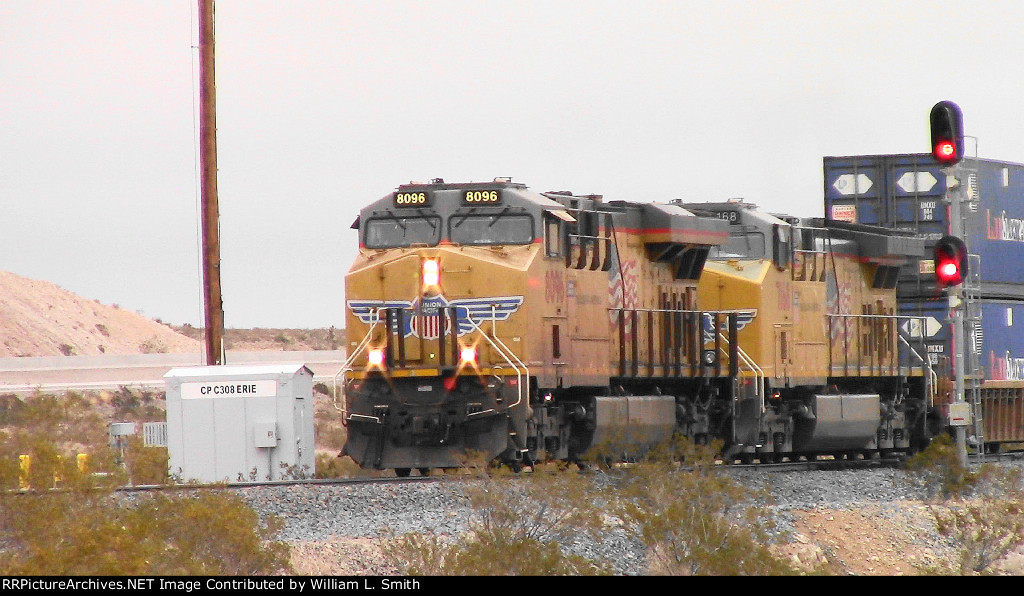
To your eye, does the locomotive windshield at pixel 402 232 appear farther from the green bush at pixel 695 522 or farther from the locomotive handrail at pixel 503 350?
the green bush at pixel 695 522

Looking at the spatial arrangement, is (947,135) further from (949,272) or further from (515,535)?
(515,535)

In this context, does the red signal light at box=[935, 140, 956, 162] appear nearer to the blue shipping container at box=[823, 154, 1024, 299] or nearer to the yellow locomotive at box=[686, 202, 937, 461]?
the yellow locomotive at box=[686, 202, 937, 461]

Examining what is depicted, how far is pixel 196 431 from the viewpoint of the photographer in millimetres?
22750

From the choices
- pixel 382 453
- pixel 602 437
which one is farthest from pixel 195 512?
pixel 602 437

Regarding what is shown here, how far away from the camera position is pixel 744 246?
83.0 feet

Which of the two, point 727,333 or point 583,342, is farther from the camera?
point 727,333

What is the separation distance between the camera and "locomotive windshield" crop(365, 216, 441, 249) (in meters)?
21.1

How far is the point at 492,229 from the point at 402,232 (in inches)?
48.9

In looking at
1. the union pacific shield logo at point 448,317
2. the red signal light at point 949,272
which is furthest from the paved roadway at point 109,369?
the red signal light at point 949,272

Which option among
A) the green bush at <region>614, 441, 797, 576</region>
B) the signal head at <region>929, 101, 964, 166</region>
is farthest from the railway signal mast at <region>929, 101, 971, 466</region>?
the green bush at <region>614, 441, 797, 576</region>

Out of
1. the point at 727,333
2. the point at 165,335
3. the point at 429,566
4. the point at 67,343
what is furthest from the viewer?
the point at 165,335

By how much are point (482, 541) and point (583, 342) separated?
24.0 feet

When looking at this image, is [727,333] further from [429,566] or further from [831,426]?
[429,566]

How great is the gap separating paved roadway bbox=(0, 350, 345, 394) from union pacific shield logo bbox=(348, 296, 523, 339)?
3085 centimetres
